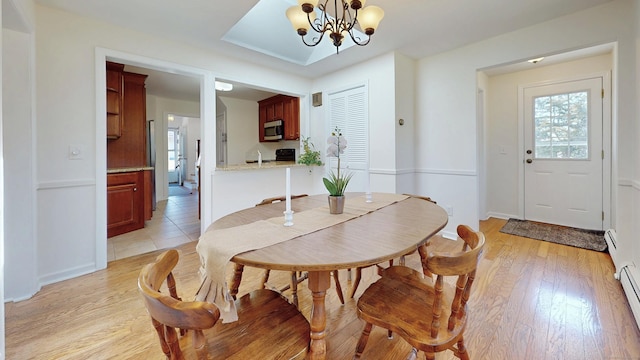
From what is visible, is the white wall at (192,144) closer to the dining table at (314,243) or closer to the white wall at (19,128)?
the white wall at (19,128)

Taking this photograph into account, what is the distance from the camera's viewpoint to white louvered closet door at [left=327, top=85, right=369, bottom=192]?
3535 millimetres

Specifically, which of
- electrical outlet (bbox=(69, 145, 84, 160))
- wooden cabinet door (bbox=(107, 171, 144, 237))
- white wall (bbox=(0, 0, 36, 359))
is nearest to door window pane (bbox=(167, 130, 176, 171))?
wooden cabinet door (bbox=(107, 171, 144, 237))

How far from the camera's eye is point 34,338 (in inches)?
60.5

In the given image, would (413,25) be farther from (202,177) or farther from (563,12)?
(202,177)

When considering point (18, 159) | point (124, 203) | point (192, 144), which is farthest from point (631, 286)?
point (192, 144)

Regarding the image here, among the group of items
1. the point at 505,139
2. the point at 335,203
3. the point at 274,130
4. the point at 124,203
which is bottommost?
the point at 124,203

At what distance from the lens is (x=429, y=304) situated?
1147mm

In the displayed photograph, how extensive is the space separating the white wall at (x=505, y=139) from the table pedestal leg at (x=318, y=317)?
4.37m

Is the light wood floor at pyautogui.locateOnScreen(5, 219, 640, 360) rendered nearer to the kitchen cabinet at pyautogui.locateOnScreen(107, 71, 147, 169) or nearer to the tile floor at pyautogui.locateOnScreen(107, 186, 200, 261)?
the tile floor at pyautogui.locateOnScreen(107, 186, 200, 261)

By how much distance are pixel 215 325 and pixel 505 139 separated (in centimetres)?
480

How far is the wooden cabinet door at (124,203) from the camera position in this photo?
3.40 metres

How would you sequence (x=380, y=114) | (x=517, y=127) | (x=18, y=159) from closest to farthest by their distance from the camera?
(x=18, y=159), (x=380, y=114), (x=517, y=127)

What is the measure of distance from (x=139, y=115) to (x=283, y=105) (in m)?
2.39

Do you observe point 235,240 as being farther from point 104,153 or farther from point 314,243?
point 104,153
